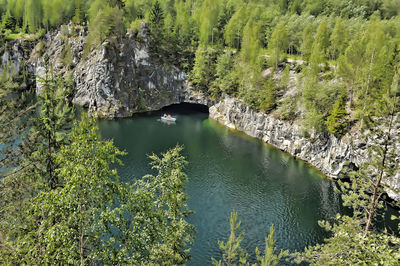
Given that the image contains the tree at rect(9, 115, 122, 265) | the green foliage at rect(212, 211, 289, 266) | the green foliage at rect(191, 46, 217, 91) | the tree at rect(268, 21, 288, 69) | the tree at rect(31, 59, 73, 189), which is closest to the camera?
the tree at rect(9, 115, 122, 265)

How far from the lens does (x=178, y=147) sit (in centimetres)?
2236

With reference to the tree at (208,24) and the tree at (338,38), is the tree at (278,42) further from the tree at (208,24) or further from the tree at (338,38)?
the tree at (208,24)

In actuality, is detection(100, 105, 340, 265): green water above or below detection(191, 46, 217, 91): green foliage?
below

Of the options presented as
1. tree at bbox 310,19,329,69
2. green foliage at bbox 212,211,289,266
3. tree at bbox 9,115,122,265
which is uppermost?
tree at bbox 310,19,329,69

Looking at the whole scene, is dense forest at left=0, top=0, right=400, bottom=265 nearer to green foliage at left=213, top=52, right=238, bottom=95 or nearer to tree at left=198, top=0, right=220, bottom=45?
green foliage at left=213, top=52, right=238, bottom=95

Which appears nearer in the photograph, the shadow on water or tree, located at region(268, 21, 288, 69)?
the shadow on water

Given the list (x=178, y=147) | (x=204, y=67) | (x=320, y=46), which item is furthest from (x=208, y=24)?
(x=178, y=147)

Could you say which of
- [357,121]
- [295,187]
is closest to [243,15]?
[357,121]

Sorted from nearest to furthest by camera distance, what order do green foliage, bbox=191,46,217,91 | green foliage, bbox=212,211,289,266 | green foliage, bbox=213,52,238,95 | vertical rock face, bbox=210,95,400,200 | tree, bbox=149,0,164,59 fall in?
green foliage, bbox=212,211,289,266 → vertical rock face, bbox=210,95,400,200 → green foliage, bbox=213,52,238,95 → green foliage, bbox=191,46,217,91 → tree, bbox=149,0,164,59

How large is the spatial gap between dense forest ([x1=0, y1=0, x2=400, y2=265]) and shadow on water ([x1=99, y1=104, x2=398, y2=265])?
305 cm

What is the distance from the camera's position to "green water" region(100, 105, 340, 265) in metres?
35.0

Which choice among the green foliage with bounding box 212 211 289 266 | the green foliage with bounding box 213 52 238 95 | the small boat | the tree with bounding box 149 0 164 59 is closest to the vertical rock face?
the green foliage with bounding box 213 52 238 95

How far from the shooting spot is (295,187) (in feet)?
155

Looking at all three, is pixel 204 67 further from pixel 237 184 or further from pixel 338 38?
pixel 237 184
